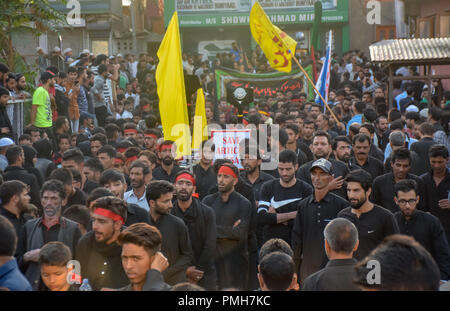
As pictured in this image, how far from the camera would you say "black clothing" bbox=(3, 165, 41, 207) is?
8.45 metres

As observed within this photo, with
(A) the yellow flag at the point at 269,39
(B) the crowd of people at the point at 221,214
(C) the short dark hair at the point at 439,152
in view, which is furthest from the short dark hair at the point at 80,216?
(A) the yellow flag at the point at 269,39

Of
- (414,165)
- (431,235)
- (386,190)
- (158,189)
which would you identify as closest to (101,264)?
(158,189)

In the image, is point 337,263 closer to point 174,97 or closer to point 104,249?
point 104,249

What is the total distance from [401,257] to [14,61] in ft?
45.1

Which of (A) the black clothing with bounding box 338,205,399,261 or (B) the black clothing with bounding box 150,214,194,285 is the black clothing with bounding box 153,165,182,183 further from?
(A) the black clothing with bounding box 338,205,399,261

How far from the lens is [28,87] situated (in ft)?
46.8

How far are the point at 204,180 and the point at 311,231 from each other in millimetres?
2988

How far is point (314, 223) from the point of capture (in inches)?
271

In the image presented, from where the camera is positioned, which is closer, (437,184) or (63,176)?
(63,176)

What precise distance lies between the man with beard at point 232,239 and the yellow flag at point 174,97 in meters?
1.94

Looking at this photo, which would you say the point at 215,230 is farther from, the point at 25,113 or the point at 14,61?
the point at 14,61

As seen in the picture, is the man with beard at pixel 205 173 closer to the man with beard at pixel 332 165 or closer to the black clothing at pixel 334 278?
the man with beard at pixel 332 165

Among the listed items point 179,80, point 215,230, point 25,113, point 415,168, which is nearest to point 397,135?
point 415,168

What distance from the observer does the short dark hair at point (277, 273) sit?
4.59 metres
